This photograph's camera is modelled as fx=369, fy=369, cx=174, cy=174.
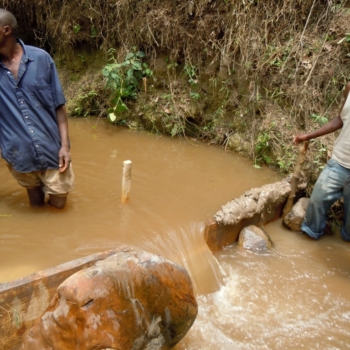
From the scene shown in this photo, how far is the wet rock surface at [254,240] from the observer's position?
352 cm

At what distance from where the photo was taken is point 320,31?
5098 millimetres

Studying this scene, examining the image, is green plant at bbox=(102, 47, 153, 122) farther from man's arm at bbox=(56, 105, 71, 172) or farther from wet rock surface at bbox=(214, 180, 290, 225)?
wet rock surface at bbox=(214, 180, 290, 225)

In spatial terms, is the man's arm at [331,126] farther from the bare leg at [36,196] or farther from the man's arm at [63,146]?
the bare leg at [36,196]

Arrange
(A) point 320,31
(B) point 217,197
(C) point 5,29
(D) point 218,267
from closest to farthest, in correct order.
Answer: (C) point 5,29 < (D) point 218,267 < (B) point 217,197 < (A) point 320,31

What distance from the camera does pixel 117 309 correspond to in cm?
192

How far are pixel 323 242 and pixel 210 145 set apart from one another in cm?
240

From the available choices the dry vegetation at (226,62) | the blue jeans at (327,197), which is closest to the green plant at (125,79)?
the dry vegetation at (226,62)

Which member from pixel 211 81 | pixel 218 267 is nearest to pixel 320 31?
pixel 211 81

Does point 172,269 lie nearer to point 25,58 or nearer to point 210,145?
point 25,58

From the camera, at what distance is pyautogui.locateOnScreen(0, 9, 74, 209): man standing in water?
2.90 metres

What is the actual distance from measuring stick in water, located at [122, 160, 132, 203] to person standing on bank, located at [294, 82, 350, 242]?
5.85 feet

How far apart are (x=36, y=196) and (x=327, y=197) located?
280 centimetres

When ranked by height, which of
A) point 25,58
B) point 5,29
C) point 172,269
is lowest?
point 172,269

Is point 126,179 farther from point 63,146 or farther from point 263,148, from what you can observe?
point 263,148
